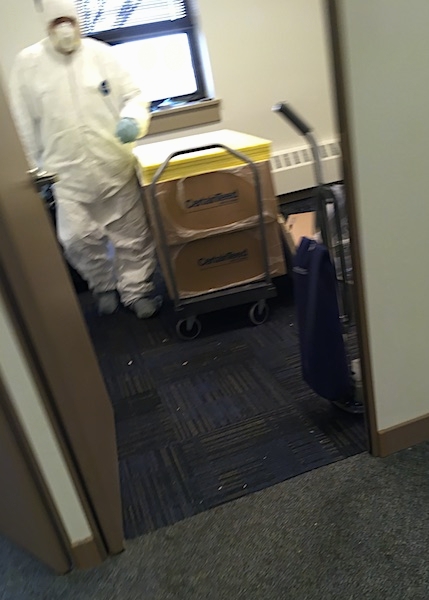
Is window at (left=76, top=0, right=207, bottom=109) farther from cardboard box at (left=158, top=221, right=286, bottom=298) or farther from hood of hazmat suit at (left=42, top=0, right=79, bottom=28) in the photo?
cardboard box at (left=158, top=221, right=286, bottom=298)

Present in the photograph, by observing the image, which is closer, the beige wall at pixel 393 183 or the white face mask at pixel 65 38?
the beige wall at pixel 393 183

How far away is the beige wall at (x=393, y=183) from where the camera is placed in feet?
3.96

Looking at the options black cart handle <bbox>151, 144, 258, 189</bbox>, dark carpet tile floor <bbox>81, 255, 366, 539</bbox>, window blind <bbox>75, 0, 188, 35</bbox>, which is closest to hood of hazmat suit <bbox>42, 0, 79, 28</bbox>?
window blind <bbox>75, 0, 188, 35</bbox>

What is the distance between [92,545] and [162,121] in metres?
2.56

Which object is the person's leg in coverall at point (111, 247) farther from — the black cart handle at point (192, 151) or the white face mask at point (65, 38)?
the white face mask at point (65, 38)

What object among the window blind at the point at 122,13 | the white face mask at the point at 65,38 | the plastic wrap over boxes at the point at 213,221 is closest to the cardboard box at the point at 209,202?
the plastic wrap over boxes at the point at 213,221

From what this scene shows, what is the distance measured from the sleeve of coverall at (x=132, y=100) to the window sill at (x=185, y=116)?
0.61m

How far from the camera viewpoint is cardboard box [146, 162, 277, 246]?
2312mm

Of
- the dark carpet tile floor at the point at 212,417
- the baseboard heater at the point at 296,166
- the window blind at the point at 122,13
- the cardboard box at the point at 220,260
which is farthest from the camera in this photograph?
the baseboard heater at the point at 296,166

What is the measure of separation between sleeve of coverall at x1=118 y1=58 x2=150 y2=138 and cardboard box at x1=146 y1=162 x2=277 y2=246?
1.59 ft

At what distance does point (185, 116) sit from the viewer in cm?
334

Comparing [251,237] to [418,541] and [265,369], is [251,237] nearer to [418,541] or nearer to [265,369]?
[265,369]

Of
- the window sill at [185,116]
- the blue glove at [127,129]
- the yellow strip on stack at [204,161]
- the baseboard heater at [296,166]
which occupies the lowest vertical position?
the baseboard heater at [296,166]

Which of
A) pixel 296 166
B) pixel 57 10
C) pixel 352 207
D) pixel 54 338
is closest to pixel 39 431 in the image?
pixel 54 338
